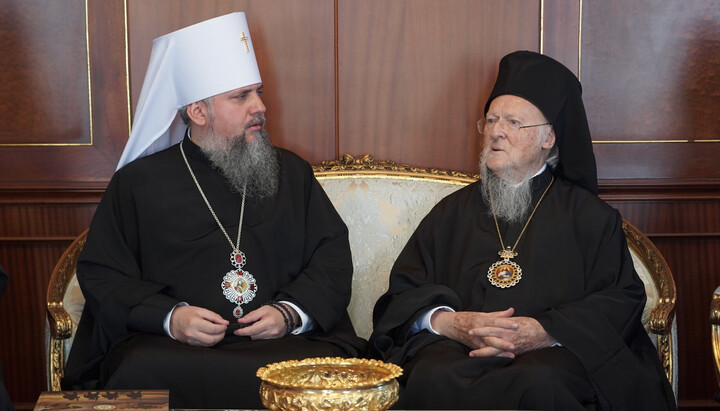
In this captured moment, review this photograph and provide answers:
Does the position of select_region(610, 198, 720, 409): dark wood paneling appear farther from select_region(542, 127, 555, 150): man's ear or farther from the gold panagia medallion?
the gold panagia medallion

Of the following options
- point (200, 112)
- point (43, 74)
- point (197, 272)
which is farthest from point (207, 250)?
point (43, 74)

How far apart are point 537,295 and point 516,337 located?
0.96 ft

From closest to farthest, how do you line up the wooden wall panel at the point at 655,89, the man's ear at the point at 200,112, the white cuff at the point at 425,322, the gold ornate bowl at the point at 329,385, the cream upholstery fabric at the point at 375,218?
the gold ornate bowl at the point at 329,385 < the white cuff at the point at 425,322 < the man's ear at the point at 200,112 < the cream upholstery fabric at the point at 375,218 < the wooden wall panel at the point at 655,89

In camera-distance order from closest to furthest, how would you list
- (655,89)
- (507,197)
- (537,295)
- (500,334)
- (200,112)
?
(500,334), (537,295), (507,197), (200,112), (655,89)

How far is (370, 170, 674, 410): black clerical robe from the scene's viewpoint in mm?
3314

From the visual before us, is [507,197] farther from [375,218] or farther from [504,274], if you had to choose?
[375,218]

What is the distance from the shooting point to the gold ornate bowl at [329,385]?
219 centimetres

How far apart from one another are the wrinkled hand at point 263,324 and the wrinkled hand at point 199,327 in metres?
0.09

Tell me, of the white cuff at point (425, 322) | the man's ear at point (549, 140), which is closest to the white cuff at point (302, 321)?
the white cuff at point (425, 322)

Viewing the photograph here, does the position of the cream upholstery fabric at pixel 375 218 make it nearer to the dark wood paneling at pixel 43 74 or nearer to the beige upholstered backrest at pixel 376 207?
the beige upholstered backrest at pixel 376 207

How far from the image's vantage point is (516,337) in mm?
3375

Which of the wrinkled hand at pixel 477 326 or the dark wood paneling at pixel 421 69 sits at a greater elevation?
the dark wood paneling at pixel 421 69

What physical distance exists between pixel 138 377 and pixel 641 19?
2823 mm

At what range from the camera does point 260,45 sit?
4.44m
